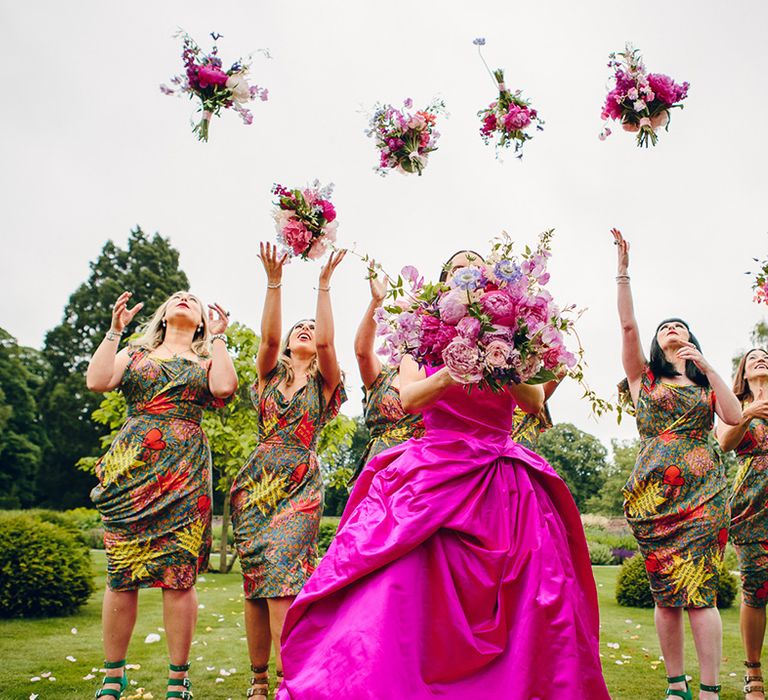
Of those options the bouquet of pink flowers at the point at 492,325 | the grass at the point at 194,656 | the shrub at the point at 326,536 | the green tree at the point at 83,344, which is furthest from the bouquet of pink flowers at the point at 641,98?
the green tree at the point at 83,344

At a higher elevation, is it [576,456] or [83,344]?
[83,344]

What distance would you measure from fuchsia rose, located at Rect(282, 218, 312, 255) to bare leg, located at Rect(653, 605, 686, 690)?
3506 mm

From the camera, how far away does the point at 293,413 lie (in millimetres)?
4992

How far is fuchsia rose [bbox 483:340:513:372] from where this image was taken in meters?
2.92

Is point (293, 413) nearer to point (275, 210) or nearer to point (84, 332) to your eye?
point (275, 210)

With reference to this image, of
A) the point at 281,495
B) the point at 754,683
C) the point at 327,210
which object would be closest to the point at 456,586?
the point at 281,495

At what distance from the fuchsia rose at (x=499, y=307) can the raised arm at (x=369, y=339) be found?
2175mm

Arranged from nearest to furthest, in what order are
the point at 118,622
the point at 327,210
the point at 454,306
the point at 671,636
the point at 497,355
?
the point at 497,355 < the point at 454,306 < the point at 118,622 < the point at 671,636 < the point at 327,210

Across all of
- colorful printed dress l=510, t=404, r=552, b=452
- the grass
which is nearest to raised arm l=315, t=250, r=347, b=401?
colorful printed dress l=510, t=404, r=552, b=452

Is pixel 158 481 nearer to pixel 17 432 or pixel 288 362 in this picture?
pixel 288 362

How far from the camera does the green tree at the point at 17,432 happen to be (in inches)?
1385

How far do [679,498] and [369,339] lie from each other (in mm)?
2452

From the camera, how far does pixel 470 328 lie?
296 cm

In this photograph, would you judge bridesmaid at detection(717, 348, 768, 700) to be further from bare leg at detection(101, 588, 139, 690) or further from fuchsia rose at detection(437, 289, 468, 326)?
bare leg at detection(101, 588, 139, 690)
